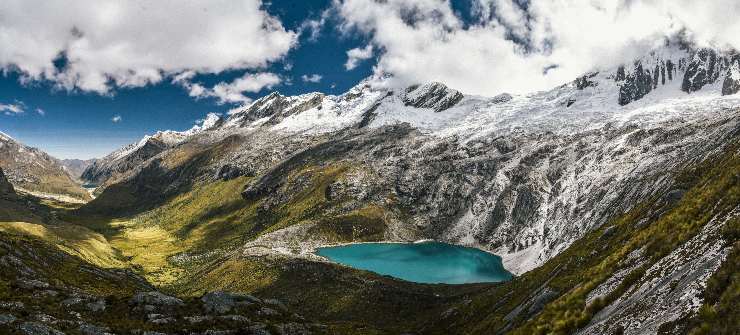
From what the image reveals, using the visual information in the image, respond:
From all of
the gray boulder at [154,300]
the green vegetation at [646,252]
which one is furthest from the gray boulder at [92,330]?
the green vegetation at [646,252]

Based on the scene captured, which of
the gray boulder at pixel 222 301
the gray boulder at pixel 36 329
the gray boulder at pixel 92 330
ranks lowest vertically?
the gray boulder at pixel 222 301

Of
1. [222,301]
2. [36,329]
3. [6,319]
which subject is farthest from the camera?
[222,301]

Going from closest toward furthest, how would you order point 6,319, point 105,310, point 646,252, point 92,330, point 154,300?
point 646,252, point 6,319, point 92,330, point 105,310, point 154,300

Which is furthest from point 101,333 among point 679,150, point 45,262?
point 679,150

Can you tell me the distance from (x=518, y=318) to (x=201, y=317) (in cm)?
3506

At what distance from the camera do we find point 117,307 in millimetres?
50812

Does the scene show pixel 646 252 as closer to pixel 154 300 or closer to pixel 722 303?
pixel 722 303

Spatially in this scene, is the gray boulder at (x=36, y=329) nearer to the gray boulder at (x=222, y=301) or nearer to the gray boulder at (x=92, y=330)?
the gray boulder at (x=92, y=330)

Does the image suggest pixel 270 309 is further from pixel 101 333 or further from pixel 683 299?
pixel 683 299

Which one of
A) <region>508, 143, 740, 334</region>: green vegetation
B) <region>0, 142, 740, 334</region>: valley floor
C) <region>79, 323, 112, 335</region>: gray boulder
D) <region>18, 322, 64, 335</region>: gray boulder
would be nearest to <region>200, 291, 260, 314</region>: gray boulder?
<region>0, 142, 740, 334</region>: valley floor

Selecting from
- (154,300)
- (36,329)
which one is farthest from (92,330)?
(154,300)

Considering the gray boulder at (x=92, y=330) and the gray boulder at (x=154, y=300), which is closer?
the gray boulder at (x=92, y=330)

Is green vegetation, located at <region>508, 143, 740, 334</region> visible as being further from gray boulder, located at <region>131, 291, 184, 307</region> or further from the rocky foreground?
gray boulder, located at <region>131, 291, 184, 307</region>

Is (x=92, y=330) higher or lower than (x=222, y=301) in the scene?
higher
